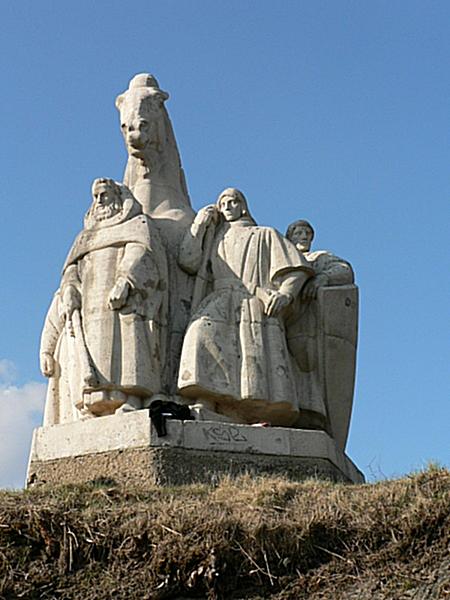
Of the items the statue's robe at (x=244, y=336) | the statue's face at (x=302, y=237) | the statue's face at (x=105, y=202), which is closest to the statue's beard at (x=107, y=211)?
the statue's face at (x=105, y=202)

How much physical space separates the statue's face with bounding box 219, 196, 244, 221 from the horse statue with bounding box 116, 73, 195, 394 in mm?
495

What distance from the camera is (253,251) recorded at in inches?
722

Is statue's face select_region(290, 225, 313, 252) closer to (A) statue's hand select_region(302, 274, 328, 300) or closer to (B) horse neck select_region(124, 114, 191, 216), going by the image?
(A) statue's hand select_region(302, 274, 328, 300)

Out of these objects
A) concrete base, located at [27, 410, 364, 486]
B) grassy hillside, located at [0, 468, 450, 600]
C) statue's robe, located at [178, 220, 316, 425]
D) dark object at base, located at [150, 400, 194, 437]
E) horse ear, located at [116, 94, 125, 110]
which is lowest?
grassy hillside, located at [0, 468, 450, 600]

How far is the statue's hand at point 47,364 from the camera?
18.5 m

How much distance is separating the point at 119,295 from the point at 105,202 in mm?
1561

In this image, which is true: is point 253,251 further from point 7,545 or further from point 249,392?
point 7,545

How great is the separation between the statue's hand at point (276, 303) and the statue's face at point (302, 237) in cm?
130

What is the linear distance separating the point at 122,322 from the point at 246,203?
2524 millimetres

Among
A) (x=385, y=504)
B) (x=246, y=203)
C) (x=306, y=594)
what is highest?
(x=246, y=203)

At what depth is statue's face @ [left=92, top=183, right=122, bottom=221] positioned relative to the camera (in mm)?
18500

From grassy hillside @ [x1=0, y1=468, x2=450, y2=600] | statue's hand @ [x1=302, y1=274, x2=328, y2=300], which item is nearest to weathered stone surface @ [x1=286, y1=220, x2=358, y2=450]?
statue's hand @ [x1=302, y1=274, x2=328, y2=300]

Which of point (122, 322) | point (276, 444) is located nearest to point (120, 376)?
point (122, 322)

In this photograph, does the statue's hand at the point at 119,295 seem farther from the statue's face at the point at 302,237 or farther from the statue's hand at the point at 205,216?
the statue's face at the point at 302,237
